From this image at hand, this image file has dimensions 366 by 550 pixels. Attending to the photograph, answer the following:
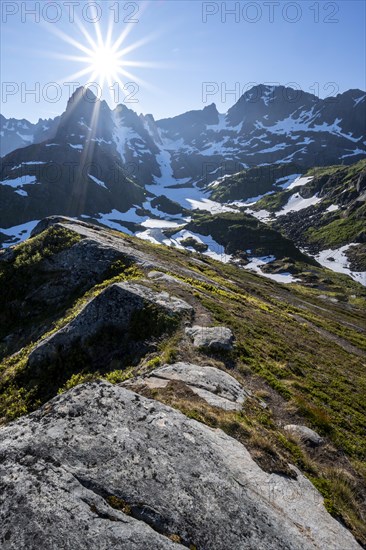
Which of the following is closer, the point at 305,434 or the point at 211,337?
the point at 305,434

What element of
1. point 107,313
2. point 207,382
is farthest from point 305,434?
point 107,313

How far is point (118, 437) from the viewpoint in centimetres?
909

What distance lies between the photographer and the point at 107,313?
19344 millimetres

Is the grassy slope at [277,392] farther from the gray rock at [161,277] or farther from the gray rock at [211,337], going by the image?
the gray rock at [161,277]

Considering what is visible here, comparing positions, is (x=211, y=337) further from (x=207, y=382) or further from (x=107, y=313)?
(x=107, y=313)

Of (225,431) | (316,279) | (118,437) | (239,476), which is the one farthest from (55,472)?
(316,279)

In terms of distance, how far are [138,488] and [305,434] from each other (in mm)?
7827

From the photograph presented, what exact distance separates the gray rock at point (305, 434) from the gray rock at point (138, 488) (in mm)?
2704

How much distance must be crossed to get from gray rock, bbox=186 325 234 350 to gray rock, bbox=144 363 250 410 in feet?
7.13

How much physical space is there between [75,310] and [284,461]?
665 inches

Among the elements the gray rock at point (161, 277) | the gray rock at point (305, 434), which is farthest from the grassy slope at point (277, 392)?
the gray rock at point (161, 277)

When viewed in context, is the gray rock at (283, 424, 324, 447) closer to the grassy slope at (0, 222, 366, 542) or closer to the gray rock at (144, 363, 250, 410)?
the grassy slope at (0, 222, 366, 542)

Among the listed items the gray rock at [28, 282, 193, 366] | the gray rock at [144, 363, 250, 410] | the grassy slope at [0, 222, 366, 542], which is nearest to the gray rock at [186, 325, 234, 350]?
the grassy slope at [0, 222, 366, 542]

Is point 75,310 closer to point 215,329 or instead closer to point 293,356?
point 215,329
